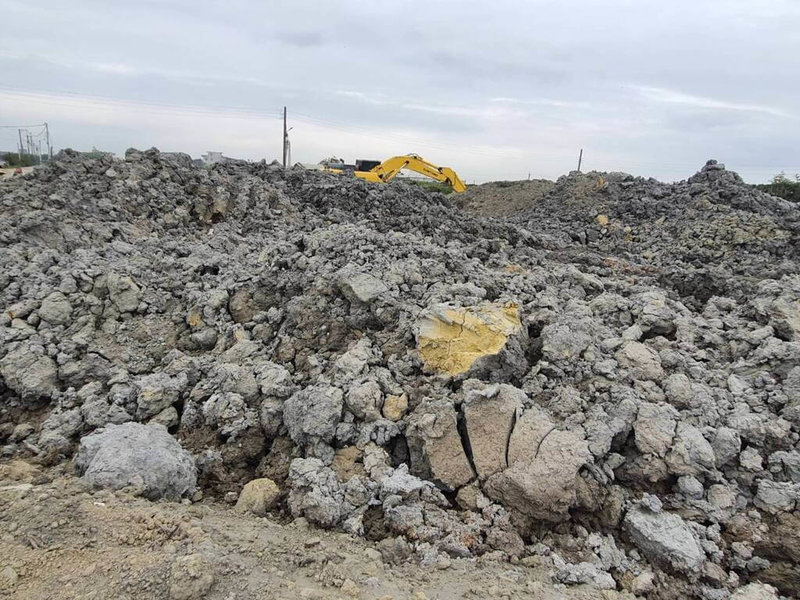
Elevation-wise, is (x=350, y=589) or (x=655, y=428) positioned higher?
(x=655, y=428)

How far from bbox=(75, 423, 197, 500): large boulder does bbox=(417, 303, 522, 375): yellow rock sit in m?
1.97

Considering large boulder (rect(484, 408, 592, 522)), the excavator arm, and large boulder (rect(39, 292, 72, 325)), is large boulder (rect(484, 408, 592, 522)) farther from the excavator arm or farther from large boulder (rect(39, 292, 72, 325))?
the excavator arm

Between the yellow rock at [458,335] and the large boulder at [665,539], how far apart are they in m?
1.55

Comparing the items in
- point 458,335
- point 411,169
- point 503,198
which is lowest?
point 458,335

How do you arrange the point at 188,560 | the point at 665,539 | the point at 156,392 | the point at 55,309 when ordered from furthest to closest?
the point at 55,309
the point at 156,392
the point at 665,539
the point at 188,560

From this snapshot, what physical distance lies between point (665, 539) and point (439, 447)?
1.50 metres

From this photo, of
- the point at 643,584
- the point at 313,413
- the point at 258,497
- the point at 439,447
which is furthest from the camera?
the point at 313,413

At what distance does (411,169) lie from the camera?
52.5ft

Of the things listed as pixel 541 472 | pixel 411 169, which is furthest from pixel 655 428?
pixel 411 169

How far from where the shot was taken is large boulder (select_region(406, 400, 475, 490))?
3.37 meters

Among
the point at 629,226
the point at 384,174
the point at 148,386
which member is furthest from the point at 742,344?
the point at 384,174

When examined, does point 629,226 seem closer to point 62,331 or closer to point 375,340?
point 375,340

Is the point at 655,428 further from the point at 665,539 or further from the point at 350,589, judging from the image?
the point at 350,589

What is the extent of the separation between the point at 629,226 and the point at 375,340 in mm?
9489
